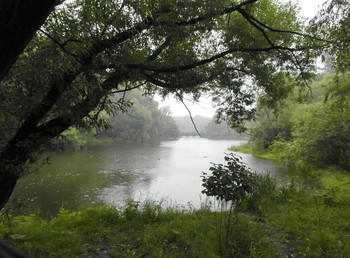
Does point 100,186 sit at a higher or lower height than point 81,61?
lower

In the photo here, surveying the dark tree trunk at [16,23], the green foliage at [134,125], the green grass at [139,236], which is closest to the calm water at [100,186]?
the green grass at [139,236]

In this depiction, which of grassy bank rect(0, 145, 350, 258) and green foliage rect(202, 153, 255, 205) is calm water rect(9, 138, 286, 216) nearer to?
grassy bank rect(0, 145, 350, 258)

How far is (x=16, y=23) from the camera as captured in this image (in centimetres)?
156

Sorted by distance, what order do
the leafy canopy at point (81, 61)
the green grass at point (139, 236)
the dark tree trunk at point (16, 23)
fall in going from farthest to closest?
the green grass at point (139, 236)
the leafy canopy at point (81, 61)
the dark tree trunk at point (16, 23)

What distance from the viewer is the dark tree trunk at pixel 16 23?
4.93ft

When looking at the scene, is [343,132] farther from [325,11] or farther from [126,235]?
[126,235]

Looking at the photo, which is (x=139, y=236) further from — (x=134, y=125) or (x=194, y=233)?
(x=134, y=125)

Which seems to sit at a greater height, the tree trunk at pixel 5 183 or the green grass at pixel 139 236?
the tree trunk at pixel 5 183

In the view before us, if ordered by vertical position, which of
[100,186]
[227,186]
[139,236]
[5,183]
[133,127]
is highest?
[133,127]

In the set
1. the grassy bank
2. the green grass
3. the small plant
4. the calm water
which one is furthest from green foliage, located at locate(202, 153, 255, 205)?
the calm water

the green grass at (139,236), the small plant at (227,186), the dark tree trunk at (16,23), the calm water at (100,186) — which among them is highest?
the dark tree trunk at (16,23)

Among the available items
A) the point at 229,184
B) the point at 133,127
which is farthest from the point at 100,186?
the point at 133,127

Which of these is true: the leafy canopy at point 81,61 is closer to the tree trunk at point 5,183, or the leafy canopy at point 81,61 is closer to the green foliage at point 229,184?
the tree trunk at point 5,183

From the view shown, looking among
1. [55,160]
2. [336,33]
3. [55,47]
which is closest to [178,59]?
[55,47]
